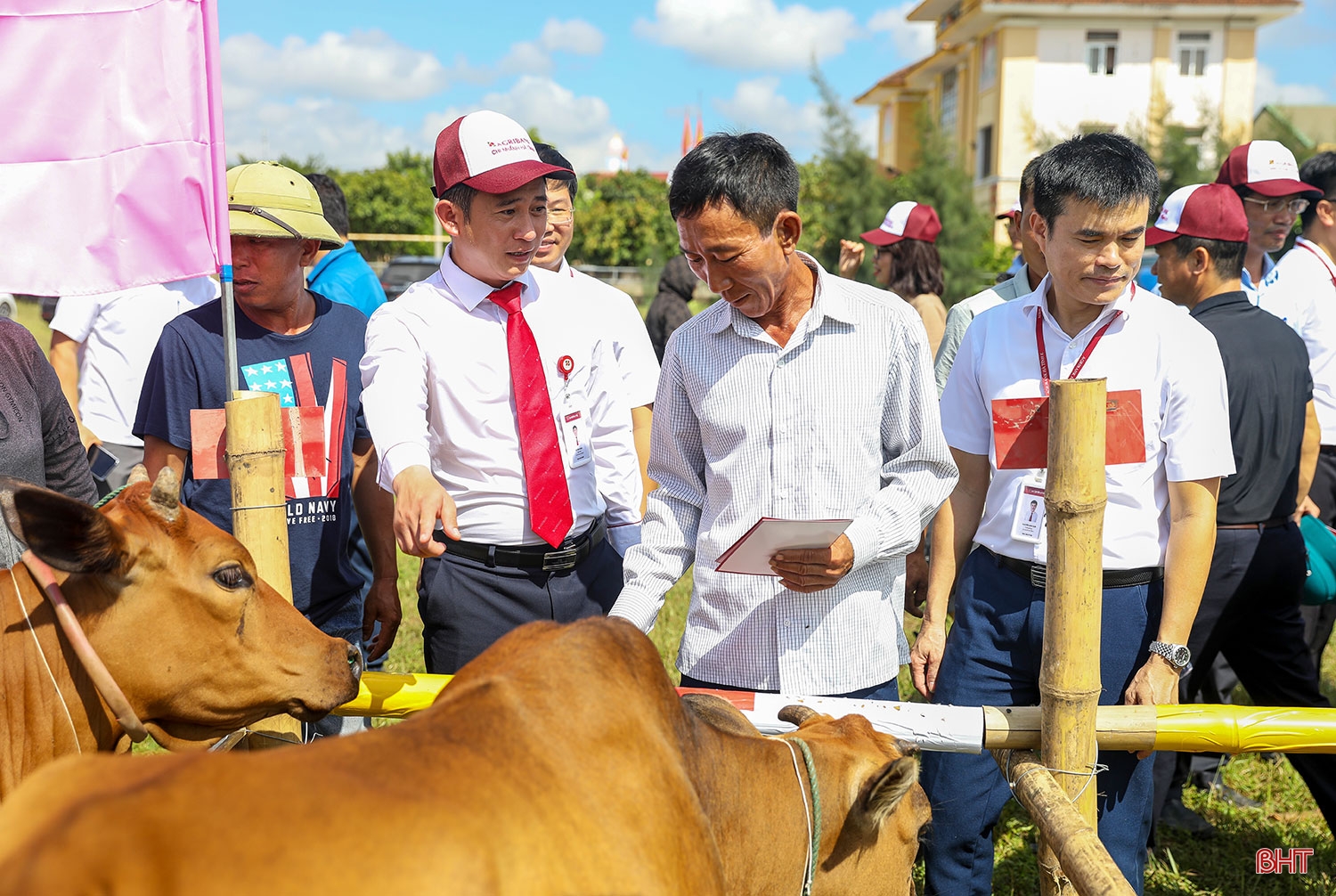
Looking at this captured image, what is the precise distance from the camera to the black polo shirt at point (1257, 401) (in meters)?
4.07

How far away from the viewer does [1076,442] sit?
2531mm

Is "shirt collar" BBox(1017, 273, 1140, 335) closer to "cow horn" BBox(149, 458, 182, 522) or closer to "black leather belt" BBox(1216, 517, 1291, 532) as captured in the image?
"black leather belt" BBox(1216, 517, 1291, 532)

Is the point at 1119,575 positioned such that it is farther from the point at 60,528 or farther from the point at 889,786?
the point at 60,528

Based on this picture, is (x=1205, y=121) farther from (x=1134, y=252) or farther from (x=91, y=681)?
(x=91, y=681)

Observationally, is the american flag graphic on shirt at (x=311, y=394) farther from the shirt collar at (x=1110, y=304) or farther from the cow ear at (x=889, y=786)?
the shirt collar at (x=1110, y=304)

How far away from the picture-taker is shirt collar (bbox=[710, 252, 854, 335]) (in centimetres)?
288

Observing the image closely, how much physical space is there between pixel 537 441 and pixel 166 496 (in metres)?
1.22

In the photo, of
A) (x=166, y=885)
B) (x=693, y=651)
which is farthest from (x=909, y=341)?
(x=166, y=885)

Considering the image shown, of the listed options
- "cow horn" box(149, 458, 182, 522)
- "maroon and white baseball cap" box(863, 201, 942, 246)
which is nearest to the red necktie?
"cow horn" box(149, 458, 182, 522)

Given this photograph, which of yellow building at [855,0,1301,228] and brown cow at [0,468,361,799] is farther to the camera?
yellow building at [855,0,1301,228]

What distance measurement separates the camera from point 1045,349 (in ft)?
10.2

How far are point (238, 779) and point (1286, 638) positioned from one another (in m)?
4.00

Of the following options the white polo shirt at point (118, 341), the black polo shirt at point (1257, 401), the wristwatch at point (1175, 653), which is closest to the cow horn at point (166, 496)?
the wristwatch at point (1175, 653)

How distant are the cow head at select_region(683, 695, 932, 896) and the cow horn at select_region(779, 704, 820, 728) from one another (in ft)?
0.29
